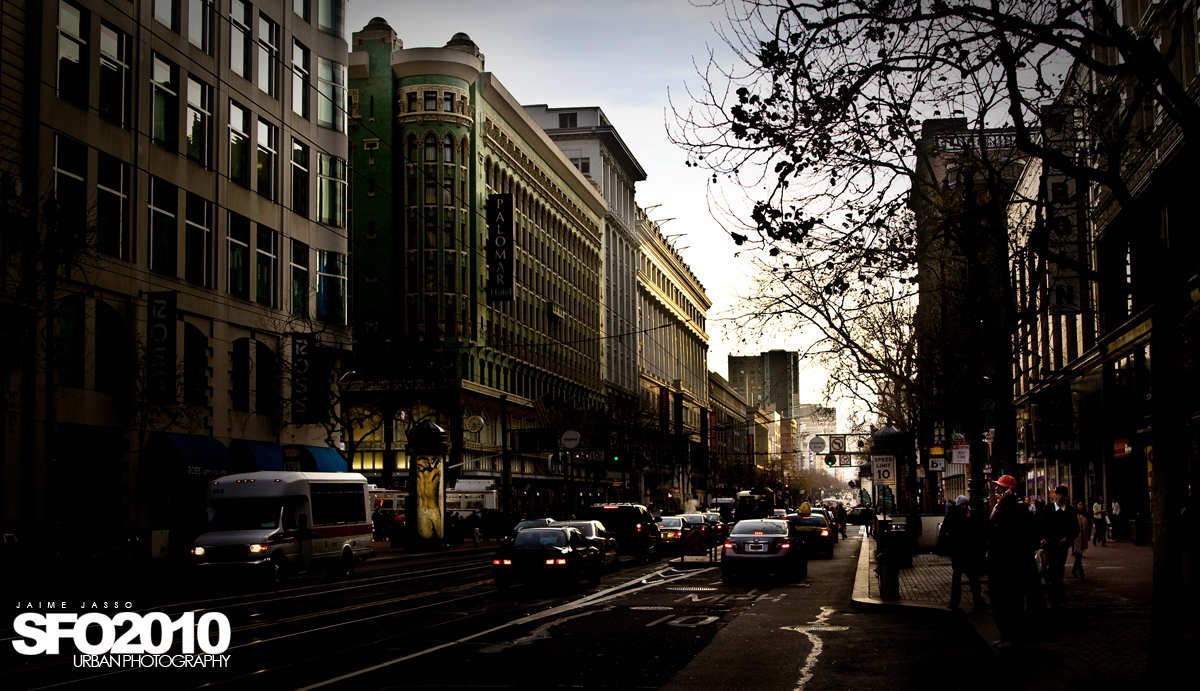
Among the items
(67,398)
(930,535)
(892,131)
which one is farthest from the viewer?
(930,535)

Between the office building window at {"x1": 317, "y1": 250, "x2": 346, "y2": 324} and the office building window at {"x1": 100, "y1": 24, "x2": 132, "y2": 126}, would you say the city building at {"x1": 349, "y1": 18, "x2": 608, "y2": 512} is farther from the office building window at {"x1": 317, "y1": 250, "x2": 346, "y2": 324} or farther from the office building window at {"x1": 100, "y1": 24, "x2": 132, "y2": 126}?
the office building window at {"x1": 100, "y1": 24, "x2": 132, "y2": 126}

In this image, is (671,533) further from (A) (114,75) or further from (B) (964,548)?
(A) (114,75)

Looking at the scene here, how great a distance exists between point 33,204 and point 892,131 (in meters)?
23.2

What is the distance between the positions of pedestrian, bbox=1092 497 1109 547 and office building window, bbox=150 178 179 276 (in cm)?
3268

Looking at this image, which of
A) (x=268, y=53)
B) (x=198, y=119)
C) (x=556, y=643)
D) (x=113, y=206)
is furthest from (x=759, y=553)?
(x=268, y=53)

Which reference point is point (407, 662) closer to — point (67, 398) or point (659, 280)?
point (67, 398)

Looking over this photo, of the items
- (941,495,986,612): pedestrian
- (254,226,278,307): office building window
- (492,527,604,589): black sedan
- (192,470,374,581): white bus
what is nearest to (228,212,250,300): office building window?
(254,226,278,307): office building window

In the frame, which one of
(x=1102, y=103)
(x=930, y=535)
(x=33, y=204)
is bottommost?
(x=930, y=535)

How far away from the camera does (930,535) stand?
41656mm

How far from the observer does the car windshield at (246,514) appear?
2811cm

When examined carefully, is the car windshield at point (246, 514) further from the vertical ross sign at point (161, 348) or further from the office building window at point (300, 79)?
the office building window at point (300, 79)

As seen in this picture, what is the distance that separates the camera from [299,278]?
47.4m

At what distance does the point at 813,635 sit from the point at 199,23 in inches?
1300

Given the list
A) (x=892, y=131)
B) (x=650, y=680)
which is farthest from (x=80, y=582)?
(x=892, y=131)
